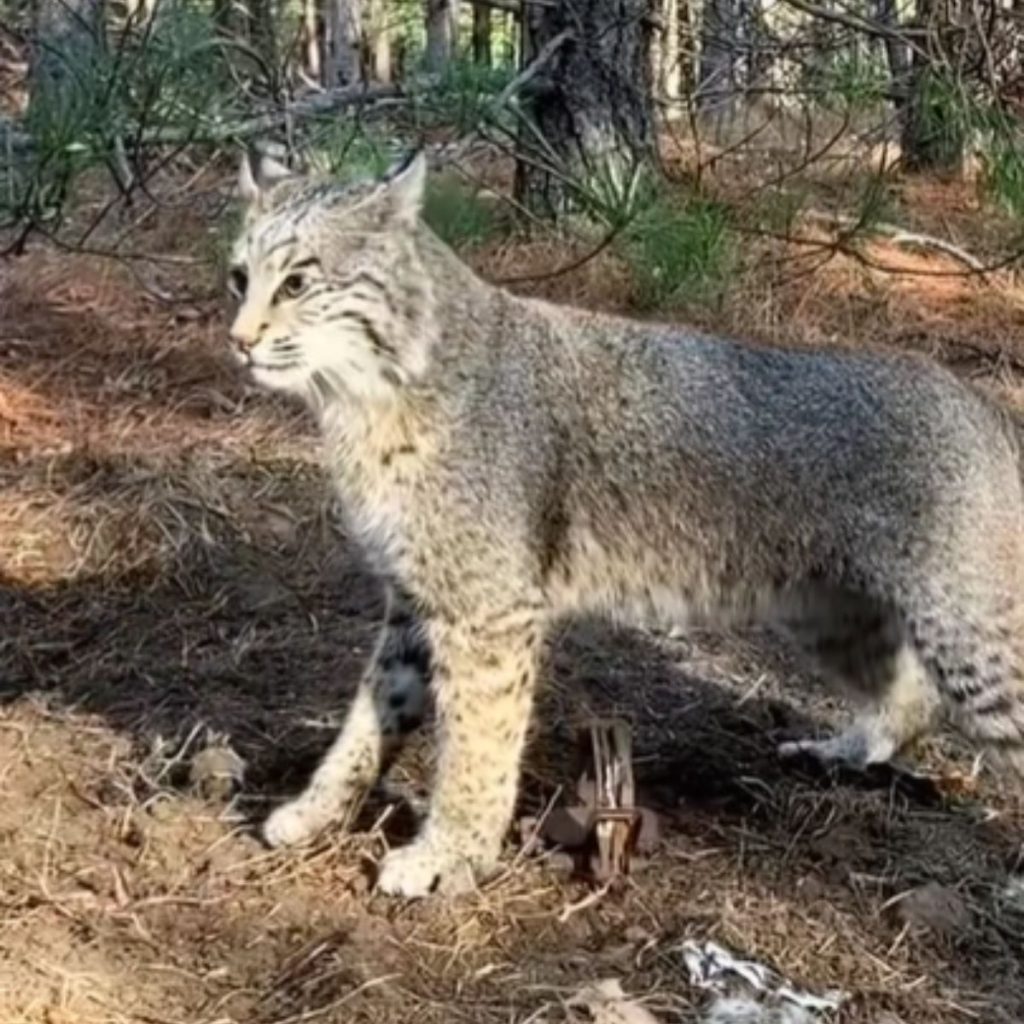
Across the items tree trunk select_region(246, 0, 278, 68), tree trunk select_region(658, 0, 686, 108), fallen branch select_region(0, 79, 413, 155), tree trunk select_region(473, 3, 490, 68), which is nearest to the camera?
fallen branch select_region(0, 79, 413, 155)

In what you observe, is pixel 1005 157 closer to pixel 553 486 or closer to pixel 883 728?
pixel 883 728

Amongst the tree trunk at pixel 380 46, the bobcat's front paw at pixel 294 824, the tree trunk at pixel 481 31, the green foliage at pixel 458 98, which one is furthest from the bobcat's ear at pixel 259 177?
the tree trunk at pixel 380 46

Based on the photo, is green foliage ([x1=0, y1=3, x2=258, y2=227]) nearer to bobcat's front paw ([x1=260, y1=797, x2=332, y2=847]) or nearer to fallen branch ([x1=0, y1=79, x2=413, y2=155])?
fallen branch ([x1=0, y1=79, x2=413, y2=155])

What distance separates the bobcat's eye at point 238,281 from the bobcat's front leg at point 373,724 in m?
0.66

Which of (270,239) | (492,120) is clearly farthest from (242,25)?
(270,239)

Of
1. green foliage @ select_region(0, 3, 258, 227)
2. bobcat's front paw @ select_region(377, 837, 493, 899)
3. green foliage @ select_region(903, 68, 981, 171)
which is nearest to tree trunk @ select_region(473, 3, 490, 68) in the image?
green foliage @ select_region(903, 68, 981, 171)

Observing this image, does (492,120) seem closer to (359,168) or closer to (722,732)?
(359,168)

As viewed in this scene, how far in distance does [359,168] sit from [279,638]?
3.65 feet

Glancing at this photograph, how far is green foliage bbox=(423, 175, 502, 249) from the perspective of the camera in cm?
477

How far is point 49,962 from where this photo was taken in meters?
3.27

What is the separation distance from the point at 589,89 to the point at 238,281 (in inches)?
107

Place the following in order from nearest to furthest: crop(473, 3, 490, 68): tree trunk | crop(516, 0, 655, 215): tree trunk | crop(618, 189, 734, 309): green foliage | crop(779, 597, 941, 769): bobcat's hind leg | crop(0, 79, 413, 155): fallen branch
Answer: crop(779, 597, 941, 769): bobcat's hind leg < crop(0, 79, 413, 155): fallen branch < crop(618, 189, 734, 309): green foliage < crop(516, 0, 655, 215): tree trunk < crop(473, 3, 490, 68): tree trunk

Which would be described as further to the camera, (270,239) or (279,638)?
(279,638)

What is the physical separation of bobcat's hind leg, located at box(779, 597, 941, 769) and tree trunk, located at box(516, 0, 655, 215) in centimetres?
186
